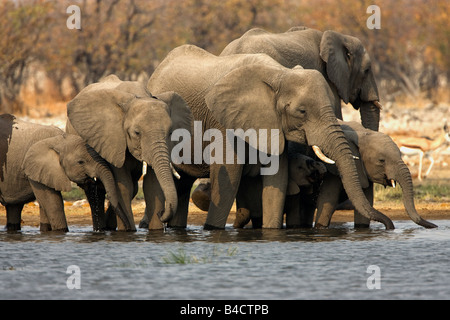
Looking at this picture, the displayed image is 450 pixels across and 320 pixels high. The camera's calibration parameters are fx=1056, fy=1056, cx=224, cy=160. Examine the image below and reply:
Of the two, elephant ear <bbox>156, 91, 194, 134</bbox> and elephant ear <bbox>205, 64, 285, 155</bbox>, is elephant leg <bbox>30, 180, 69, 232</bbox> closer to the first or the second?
elephant ear <bbox>156, 91, 194, 134</bbox>

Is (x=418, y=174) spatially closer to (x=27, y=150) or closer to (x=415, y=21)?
(x=27, y=150)

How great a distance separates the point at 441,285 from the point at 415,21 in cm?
3080

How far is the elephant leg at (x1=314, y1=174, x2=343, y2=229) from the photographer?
41.8ft

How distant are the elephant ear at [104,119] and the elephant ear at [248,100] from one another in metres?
1.09

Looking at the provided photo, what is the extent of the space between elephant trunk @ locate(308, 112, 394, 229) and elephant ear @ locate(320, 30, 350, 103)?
9.44ft

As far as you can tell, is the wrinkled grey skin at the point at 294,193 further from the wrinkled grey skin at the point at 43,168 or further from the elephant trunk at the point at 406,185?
the wrinkled grey skin at the point at 43,168

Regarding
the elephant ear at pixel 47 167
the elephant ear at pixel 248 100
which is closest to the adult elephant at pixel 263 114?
the elephant ear at pixel 248 100

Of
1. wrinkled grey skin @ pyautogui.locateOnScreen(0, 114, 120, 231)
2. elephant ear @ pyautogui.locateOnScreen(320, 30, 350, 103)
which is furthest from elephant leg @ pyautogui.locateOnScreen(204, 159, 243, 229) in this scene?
elephant ear @ pyautogui.locateOnScreen(320, 30, 350, 103)

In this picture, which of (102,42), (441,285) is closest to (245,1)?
(102,42)

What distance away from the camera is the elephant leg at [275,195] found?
1240cm

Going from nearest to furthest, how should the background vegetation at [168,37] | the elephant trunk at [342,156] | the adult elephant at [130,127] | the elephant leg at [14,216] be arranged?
1. the adult elephant at [130,127]
2. the elephant trunk at [342,156]
3. the elephant leg at [14,216]
4. the background vegetation at [168,37]

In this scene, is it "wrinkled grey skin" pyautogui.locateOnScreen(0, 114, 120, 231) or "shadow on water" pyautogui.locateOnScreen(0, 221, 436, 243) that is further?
"wrinkled grey skin" pyautogui.locateOnScreen(0, 114, 120, 231)

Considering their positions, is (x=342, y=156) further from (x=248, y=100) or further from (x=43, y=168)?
(x=43, y=168)
